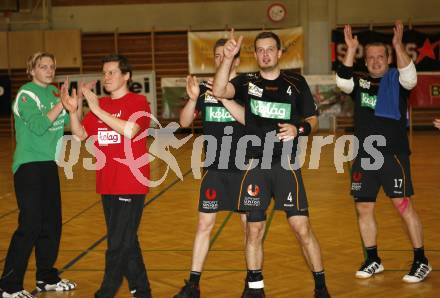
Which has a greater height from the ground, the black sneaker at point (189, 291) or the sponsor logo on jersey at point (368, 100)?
the sponsor logo on jersey at point (368, 100)

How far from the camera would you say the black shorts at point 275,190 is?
216 inches

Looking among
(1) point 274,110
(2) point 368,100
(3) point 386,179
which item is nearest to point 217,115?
(1) point 274,110

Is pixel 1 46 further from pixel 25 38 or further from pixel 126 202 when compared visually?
pixel 126 202

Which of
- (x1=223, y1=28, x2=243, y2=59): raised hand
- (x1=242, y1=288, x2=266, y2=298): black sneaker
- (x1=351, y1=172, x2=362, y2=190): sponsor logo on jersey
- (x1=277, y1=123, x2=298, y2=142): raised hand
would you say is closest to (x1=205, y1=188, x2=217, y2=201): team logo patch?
(x1=242, y1=288, x2=266, y2=298): black sneaker

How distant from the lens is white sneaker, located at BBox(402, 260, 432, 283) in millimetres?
6188

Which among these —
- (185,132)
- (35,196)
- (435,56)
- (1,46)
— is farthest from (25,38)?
(35,196)

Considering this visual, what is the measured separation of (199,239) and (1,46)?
707 inches

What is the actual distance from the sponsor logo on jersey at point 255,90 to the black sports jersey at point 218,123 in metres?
0.39

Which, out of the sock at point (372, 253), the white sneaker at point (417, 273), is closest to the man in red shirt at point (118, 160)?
the sock at point (372, 253)

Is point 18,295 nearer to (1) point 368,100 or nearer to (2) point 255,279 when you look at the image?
(2) point 255,279

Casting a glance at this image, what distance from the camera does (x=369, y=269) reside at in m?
6.42

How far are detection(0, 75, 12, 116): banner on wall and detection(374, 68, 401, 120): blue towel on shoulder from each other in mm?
17746

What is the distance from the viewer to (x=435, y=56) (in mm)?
20734

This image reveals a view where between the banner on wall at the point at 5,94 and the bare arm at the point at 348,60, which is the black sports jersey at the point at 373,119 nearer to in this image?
the bare arm at the point at 348,60
